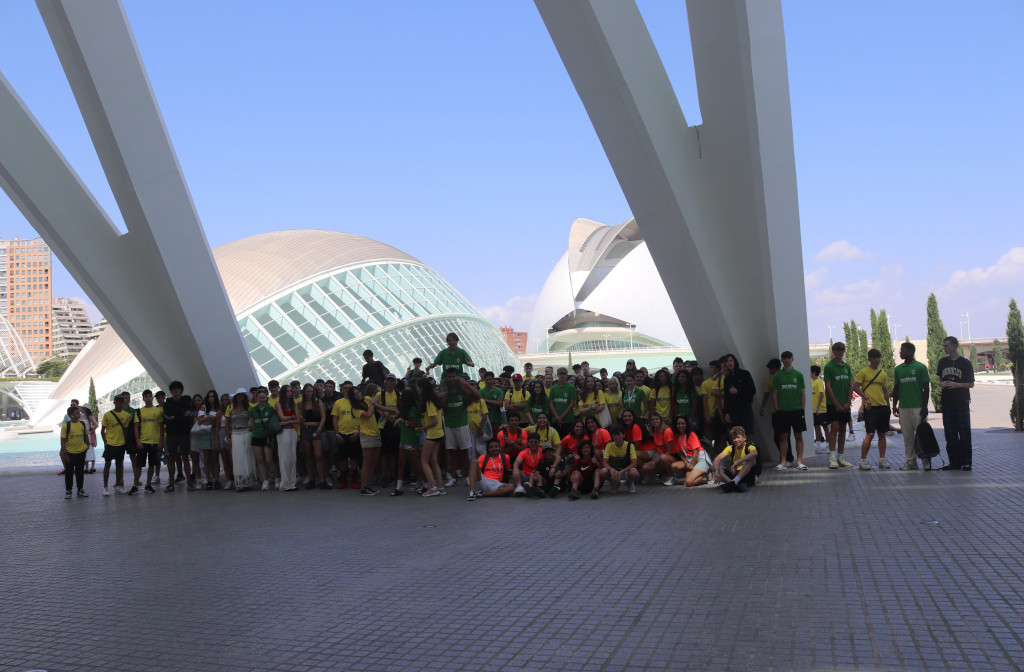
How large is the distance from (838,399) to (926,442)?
4.24 feet

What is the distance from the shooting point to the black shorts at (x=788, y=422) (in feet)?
31.5

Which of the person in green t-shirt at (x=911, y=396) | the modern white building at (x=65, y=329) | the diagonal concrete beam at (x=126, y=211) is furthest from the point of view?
the modern white building at (x=65, y=329)

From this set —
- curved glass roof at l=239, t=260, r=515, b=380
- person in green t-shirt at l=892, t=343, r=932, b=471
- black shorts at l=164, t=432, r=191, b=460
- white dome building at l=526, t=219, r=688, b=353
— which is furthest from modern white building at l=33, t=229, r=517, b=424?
white dome building at l=526, t=219, r=688, b=353

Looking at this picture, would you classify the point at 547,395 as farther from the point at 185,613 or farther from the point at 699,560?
the point at 185,613

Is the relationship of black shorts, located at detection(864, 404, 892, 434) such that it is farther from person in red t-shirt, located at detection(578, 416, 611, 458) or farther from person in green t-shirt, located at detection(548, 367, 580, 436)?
person in green t-shirt, located at detection(548, 367, 580, 436)

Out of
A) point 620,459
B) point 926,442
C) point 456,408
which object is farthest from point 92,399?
point 926,442

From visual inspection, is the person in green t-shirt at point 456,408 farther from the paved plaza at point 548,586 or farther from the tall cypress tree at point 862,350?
the tall cypress tree at point 862,350

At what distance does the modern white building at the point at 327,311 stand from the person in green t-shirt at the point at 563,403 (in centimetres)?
1189

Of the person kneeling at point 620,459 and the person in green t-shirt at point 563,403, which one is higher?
the person in green t-shirt at point 563,403

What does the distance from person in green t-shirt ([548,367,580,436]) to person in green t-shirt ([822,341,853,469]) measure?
10.1 feet

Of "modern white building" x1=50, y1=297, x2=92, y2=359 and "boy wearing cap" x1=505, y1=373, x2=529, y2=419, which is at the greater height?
"modern white building" x1=50, y1=297, x2=92, y2=359

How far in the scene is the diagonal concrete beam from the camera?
10.3 meters

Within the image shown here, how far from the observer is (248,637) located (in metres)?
3.80

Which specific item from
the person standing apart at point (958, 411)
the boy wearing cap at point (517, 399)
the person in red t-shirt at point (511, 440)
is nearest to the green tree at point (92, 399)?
the boy wearing cap at point (517, 399)
